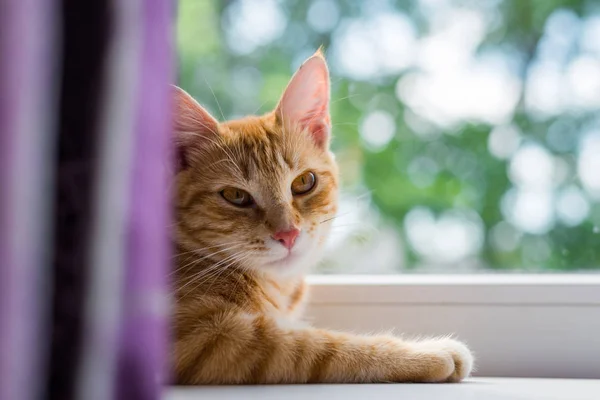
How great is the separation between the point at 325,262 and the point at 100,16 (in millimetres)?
1117

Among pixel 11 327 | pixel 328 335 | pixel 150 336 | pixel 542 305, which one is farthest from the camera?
pixel 542 305

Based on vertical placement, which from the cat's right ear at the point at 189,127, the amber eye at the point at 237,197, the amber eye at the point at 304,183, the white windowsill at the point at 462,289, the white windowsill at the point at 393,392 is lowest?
the white windowsill at the point at 393,392

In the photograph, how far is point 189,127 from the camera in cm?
140

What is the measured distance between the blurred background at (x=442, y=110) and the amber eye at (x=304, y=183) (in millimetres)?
147

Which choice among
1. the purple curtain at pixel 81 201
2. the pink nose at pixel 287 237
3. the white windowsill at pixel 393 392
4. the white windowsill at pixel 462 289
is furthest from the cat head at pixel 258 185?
the purple curtain at pixel 81 201

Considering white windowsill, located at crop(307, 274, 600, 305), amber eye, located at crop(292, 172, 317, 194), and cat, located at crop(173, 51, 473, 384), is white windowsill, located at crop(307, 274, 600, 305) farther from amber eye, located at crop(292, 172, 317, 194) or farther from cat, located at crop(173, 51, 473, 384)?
amber eye, located at crop(292, 172, 317, 194)

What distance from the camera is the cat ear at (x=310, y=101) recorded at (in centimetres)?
143

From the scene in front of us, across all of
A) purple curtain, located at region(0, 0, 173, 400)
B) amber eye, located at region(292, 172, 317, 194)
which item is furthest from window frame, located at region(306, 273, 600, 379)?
purple curtain, located at region(0, 0, 173, 400)

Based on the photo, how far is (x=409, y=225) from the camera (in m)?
1.75

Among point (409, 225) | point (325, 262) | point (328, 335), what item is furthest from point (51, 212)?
point (409, 225)

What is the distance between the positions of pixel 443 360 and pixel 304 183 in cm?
46

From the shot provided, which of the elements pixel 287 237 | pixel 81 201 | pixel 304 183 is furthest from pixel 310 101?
pixel 81 201

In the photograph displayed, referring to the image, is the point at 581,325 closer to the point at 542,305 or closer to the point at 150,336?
the point at 542,305

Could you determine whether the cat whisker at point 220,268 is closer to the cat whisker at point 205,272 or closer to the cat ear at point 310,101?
the cat whisker at point 205,272
